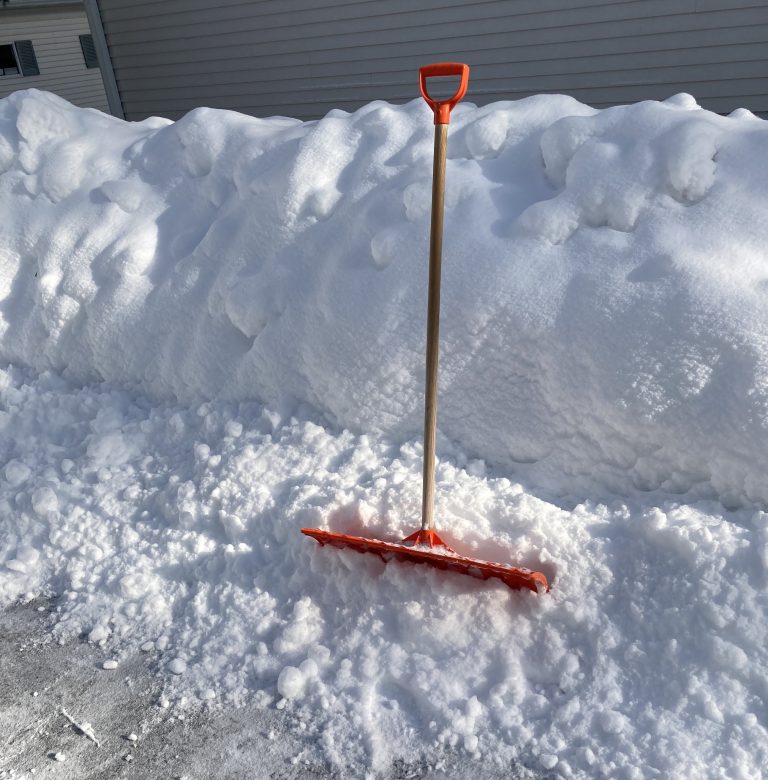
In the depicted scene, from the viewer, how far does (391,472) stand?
9.05 ft

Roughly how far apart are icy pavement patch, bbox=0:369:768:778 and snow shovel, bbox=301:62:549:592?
64 mm

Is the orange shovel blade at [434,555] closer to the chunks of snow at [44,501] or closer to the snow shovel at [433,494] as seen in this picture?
the snow shovel at [433,494]

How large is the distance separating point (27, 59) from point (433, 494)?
1850cm

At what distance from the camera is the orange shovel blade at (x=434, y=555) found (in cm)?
224

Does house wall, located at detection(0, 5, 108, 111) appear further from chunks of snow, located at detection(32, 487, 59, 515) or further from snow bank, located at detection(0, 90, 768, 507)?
chunks of snow, located at detection(32, 487, 59, 515)

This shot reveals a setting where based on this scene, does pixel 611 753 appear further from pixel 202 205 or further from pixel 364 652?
pixel 202 205

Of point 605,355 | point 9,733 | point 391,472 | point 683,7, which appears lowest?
point 9,733

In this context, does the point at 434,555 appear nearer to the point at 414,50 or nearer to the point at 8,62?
the point at 414,50

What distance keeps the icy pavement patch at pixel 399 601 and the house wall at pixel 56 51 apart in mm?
16953

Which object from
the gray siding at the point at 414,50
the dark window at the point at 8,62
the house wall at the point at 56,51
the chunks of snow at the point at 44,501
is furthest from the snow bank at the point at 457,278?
the dark window at the point at 8,62

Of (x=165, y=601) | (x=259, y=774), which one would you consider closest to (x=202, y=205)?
(x=165, y=601)

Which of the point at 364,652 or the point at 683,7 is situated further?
the point at 683,7

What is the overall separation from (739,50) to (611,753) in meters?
5.03

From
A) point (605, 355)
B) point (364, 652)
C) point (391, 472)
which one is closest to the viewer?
point (364, 652)
